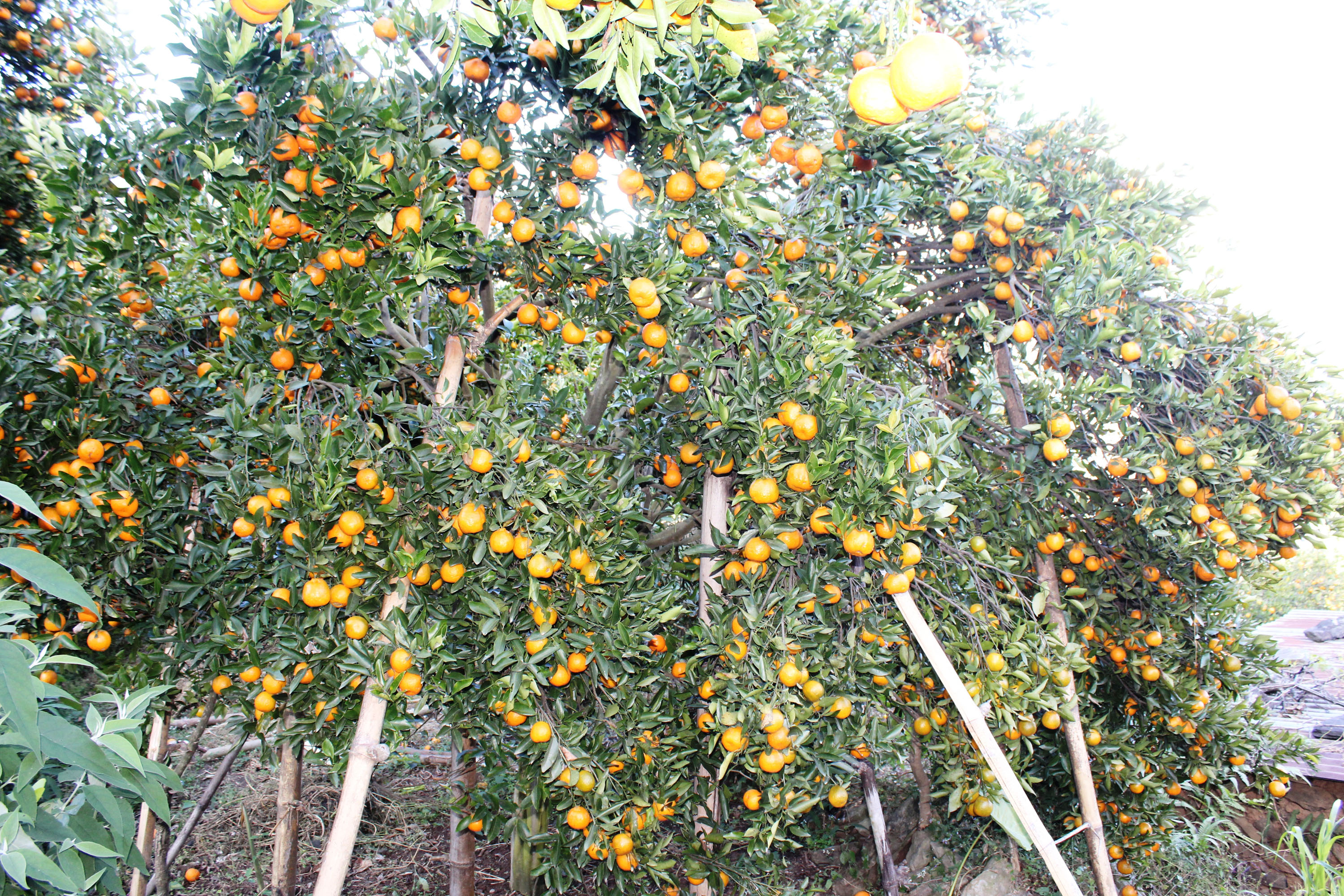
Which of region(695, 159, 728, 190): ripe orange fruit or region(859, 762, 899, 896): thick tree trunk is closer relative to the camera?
region(695, 159, 728, 190): ripe orange fruit

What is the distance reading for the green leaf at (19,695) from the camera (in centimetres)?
82

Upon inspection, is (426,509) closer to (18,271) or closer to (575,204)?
(575,204)

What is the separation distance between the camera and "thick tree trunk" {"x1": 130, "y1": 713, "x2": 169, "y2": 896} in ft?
8.82

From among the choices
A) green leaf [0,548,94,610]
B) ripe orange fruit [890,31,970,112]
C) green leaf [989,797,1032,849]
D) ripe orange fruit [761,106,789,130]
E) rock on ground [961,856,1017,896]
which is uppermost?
ripe orange fruit [761,106,789,130]

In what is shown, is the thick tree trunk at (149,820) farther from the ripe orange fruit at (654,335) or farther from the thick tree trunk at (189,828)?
the ripe orange fruit at (654,335)

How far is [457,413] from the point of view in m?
1.90

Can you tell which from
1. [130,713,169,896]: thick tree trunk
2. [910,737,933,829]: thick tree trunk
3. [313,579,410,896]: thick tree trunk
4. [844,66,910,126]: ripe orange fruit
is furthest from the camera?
[910,737,933,829]: thick tree trunk

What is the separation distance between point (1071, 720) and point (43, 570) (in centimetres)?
290

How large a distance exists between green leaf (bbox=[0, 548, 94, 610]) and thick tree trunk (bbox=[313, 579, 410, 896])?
91 centimetres

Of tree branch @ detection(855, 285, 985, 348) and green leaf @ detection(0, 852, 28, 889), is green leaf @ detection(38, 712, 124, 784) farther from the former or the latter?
tree branch @ detection(855, 285, 985, 348)

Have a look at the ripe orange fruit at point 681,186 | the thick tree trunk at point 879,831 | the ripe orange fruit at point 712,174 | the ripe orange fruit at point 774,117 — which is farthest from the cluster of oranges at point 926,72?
the thick tree trunk at point 879,831

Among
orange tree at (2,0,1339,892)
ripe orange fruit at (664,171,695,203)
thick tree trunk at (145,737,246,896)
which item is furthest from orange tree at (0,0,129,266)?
ripe orange fruit at (664,171,695,203)

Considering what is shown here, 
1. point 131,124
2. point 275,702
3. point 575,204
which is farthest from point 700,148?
point 275,702

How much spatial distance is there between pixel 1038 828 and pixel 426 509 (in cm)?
173
